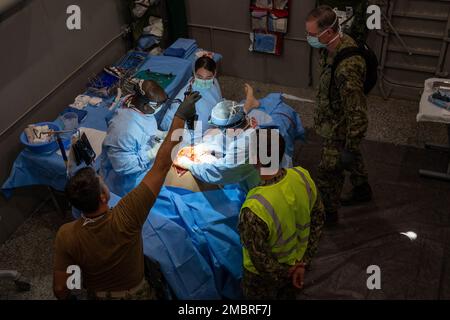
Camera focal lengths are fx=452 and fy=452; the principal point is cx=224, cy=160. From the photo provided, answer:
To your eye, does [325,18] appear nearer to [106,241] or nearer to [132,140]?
[132,140]

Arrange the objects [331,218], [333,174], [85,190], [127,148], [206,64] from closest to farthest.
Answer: [85,190] < [127,148] < [333,174] < [331,218] < [206,64]

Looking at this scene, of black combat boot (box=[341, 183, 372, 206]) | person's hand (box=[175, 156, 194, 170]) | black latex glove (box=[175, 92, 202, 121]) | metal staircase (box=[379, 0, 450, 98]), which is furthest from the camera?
metal staircase (box=[379, 0, 450, 98])

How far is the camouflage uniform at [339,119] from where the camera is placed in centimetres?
305

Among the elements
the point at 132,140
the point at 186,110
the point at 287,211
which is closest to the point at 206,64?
the point at 132,140

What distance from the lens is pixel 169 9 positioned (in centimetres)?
518

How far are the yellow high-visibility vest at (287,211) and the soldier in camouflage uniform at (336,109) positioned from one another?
34.6 inches

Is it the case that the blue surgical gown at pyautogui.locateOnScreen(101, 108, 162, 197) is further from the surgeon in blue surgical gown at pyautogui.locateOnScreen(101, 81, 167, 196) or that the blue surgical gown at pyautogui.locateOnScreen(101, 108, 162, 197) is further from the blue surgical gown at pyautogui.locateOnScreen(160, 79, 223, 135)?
the blue surgical gown at pyautogui.locateOnScreen(160, 79, 223, 135)

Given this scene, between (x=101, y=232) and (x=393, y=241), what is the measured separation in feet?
7.93

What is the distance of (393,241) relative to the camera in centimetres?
358

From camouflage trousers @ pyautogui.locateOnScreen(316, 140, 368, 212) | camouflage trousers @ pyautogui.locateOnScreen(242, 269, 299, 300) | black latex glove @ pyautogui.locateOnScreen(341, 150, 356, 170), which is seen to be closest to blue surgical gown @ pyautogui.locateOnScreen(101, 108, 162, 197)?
camouflage trousers @ pyautogui.locateOnScreen(242, 269, 299, 300)

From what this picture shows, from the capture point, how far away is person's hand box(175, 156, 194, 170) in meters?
3.23

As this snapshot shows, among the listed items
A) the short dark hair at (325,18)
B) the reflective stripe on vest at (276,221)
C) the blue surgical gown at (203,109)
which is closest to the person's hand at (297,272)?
the reflective stripe on vest at (276,221)

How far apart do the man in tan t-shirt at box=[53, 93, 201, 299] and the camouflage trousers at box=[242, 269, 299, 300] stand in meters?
0.69

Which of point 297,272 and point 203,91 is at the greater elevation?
point 203,91
